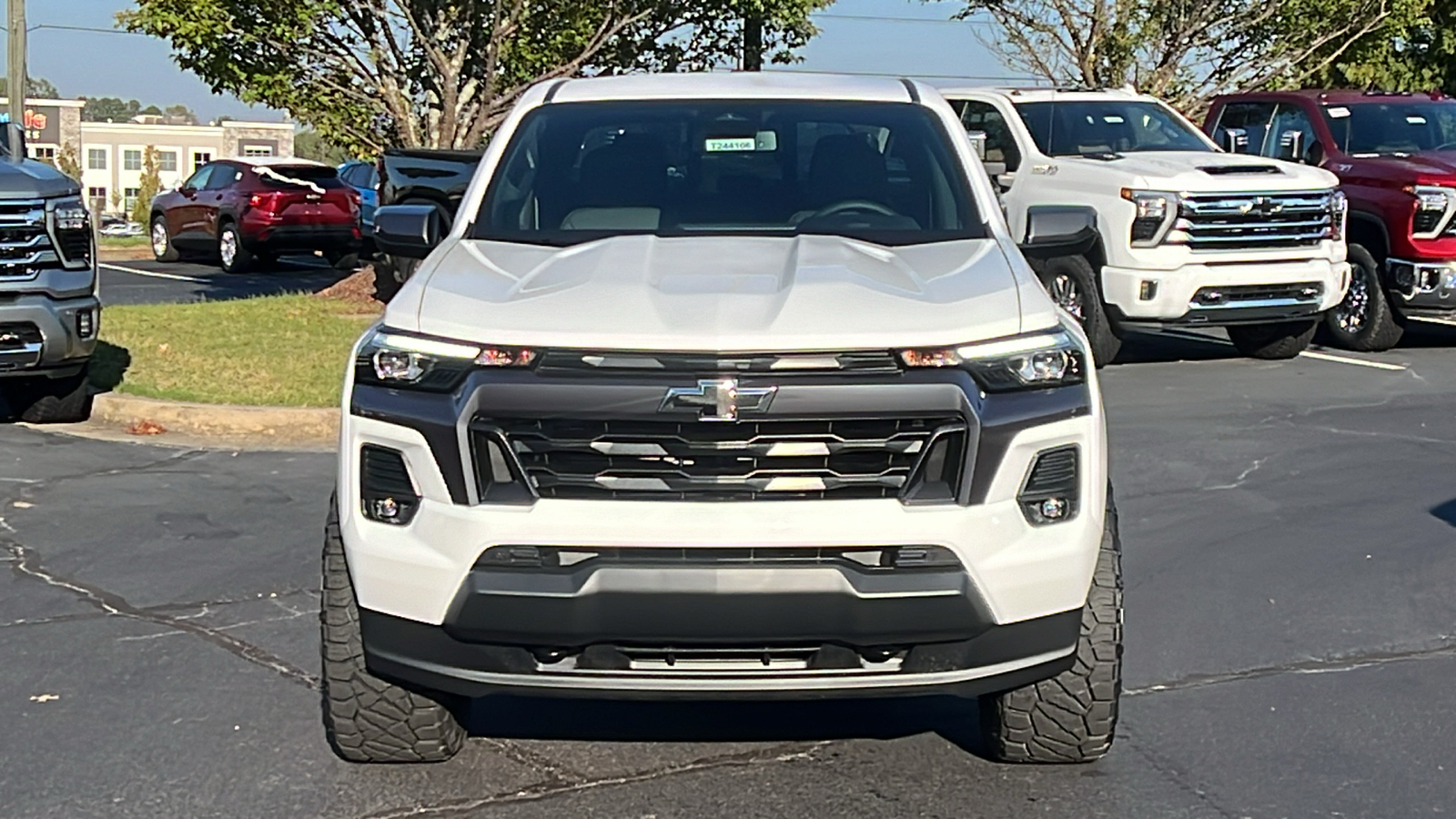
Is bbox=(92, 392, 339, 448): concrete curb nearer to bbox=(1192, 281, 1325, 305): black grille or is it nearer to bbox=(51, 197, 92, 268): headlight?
bbox=(51, 197, 92, 268): headlight

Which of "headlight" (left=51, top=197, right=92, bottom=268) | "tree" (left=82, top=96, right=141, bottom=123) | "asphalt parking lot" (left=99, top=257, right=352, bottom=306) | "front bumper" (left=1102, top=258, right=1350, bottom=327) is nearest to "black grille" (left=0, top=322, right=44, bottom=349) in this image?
"headlight" (left=51, top=197, right=92, bottom=268)

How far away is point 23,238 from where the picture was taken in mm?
9297

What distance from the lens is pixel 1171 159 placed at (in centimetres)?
1226

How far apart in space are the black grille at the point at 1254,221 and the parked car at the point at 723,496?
7673 millimetres

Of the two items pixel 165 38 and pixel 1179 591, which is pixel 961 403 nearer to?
pixel 1179 591

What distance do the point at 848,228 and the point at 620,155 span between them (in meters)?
0.79

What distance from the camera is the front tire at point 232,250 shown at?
76.7 feet

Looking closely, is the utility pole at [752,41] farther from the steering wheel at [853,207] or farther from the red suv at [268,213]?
the steering wheel at [853,207]

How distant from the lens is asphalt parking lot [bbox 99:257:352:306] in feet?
61.8

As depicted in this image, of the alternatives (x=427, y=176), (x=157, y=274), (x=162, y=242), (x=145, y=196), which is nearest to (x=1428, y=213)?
(x=427, y=176)

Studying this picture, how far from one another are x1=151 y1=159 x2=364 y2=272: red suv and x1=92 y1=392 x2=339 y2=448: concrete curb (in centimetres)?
1277

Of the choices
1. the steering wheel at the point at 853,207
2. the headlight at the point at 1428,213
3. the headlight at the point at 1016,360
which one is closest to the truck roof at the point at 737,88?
the steering wheel at the point at 853,207

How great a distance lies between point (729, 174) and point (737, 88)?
0.53 meters

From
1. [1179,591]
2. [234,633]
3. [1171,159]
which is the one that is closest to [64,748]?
[234,633]
